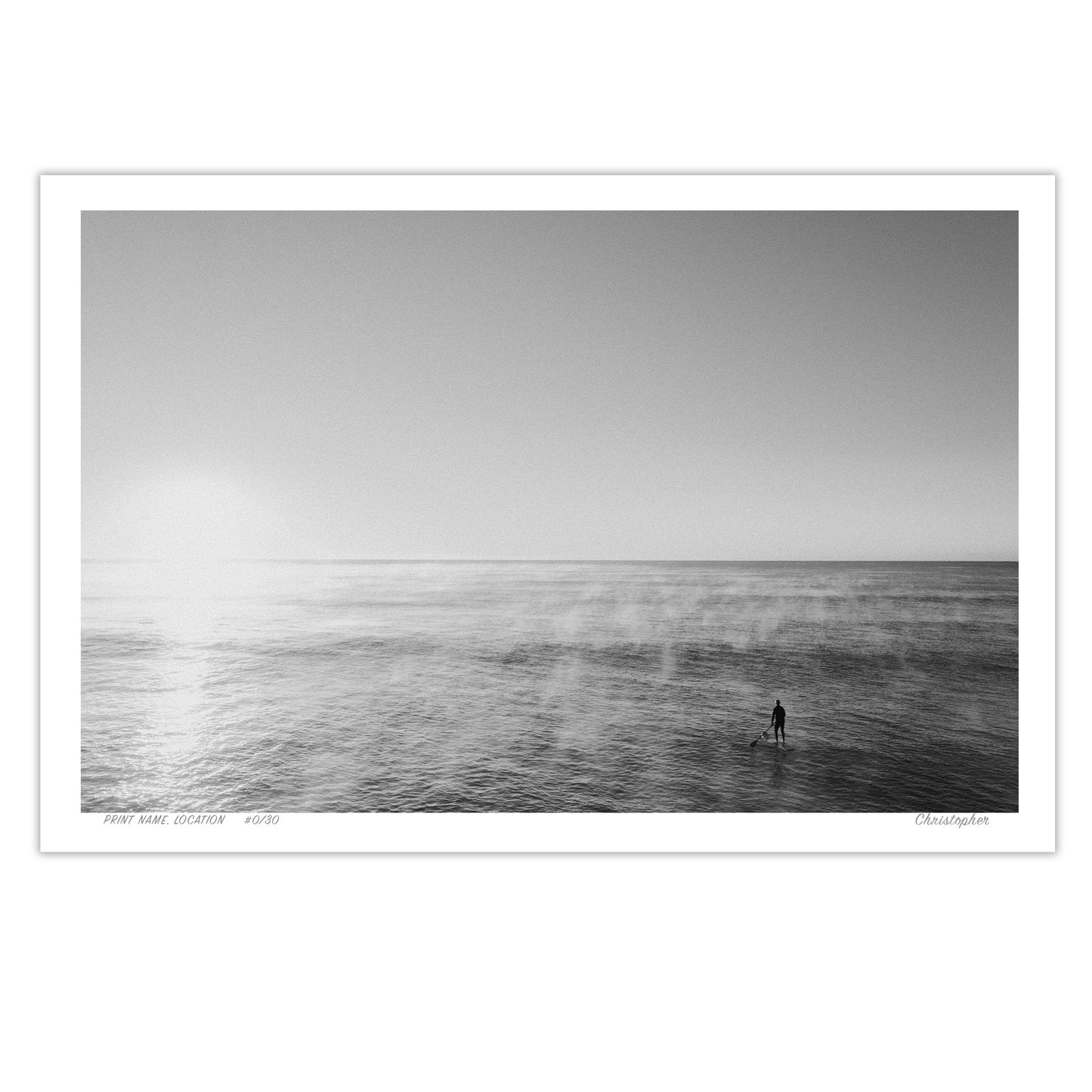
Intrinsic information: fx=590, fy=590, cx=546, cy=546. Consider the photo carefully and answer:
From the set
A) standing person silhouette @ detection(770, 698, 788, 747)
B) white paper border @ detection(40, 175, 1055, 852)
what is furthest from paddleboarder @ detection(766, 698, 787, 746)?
white paper border @ detection(40, 175, 1055, 852)

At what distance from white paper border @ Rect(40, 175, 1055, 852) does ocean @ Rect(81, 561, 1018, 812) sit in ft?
0.34

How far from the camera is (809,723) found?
4000mm

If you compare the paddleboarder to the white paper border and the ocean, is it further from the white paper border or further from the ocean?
the white paper border

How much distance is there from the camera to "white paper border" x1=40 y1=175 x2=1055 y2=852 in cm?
294

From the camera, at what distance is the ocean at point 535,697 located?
307 cm
